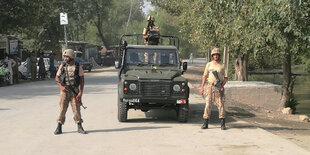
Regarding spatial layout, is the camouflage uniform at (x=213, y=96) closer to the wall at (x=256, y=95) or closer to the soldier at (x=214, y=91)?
the soldier at (x=214, y=91)

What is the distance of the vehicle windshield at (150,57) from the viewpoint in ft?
38.2

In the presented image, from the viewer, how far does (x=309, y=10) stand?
37.9 ft

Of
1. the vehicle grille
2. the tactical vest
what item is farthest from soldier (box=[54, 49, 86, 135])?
the vehicle grille

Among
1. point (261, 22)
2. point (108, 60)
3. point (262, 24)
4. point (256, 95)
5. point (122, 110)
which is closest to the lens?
point (122, 110)

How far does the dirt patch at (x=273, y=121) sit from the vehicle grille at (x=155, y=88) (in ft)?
7.24

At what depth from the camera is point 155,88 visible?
1031 centimetres

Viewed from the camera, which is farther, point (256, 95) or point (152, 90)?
point (256, 95)

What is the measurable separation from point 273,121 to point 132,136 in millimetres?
6469

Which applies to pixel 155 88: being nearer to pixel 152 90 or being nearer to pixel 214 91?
pixel 152 90

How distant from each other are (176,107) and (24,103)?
6.34 m

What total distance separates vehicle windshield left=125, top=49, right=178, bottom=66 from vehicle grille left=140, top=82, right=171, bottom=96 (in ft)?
4.56

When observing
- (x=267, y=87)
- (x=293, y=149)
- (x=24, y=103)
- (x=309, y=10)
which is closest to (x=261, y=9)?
(x=309, y=10)

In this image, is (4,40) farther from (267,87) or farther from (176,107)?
(176,107)

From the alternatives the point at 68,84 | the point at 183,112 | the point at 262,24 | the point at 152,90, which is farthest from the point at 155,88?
the point at 262,24
